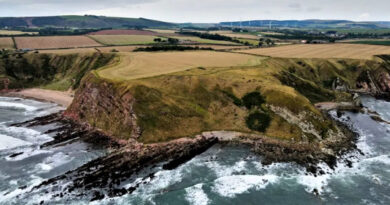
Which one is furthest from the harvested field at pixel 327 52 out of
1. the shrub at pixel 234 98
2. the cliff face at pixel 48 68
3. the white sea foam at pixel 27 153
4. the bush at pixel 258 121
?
the white sea foam at pixel 27 153

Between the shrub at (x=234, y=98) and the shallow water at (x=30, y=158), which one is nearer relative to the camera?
the shallow water at (x=30, y=158)

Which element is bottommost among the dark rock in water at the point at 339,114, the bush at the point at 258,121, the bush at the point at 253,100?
the dark rock in water at the point at 339,114

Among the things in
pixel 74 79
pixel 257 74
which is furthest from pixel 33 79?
pixel 257 74

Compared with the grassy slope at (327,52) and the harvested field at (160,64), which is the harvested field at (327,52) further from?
the harvested field at (160,64)

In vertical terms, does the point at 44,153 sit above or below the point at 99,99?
below

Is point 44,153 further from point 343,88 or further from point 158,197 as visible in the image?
point 343,88

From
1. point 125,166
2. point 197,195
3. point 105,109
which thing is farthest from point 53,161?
point 197,195
